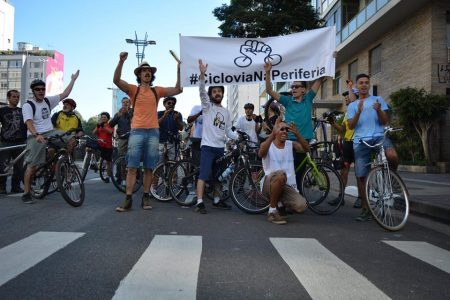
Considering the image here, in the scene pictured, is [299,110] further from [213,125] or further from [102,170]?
[102,170]

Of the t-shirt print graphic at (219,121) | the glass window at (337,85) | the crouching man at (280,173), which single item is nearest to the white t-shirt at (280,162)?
the crouching man at (280,173)

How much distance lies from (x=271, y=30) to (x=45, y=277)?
83.6ft

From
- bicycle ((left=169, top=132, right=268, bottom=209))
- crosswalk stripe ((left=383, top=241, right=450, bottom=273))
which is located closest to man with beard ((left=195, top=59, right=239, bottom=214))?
bicycle ((left=169, top=132, right=268, bottom=209))

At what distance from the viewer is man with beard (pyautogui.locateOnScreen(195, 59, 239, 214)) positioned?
6.69 meters

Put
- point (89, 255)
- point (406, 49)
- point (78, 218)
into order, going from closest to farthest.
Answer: point (89, 255) → point (78, 218) → point (406, 49)

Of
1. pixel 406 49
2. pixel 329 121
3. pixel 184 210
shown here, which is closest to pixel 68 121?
pixel 184 210

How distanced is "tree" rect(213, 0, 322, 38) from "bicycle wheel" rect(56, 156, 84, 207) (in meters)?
21.2

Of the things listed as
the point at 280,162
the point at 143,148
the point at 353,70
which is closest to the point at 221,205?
the point at 280,162

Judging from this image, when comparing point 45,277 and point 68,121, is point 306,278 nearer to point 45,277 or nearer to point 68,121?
point 45,277

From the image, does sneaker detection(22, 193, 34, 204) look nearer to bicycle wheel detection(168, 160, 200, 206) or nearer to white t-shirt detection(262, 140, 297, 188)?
bicycle wheel detection(168, 160, 200, 206)

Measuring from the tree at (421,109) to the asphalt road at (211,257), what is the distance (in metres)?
13.1

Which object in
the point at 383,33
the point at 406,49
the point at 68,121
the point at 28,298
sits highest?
the point at 383,33

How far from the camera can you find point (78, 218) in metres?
5.70

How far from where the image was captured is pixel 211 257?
388 centimetres
